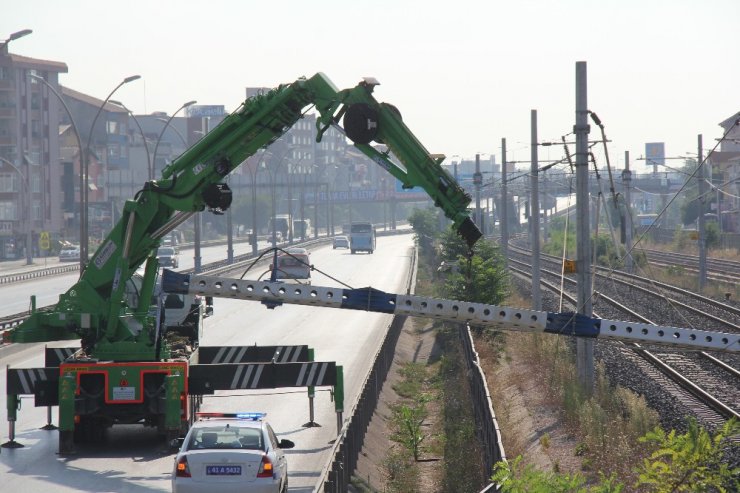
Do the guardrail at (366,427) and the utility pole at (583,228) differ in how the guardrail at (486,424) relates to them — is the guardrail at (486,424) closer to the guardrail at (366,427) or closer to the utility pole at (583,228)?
the guardrail at (366,427)

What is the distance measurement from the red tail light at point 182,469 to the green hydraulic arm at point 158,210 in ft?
20.3

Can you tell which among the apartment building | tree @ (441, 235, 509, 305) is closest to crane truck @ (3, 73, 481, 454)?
tree @ (441, 235, 509, 305)

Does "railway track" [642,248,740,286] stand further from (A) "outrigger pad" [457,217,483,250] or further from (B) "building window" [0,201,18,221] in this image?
(B) "building window" [0,201,18,221]

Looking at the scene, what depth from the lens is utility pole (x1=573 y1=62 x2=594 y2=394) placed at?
25073 mm

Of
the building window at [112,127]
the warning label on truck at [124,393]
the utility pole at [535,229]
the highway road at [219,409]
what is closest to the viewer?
the highway road at [219,409]

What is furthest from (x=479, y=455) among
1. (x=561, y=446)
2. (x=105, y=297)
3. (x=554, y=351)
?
(x=554, y=351)

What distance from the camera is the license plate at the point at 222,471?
14953mm

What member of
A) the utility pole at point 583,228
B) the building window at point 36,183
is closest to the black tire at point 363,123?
the utility pole at point 583,228

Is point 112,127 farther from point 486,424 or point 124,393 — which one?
point 486,424

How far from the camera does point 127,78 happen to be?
44.1 meters

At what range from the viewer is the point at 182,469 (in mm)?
14953

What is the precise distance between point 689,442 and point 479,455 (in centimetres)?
963

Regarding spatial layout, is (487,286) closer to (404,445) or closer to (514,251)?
(404,445)

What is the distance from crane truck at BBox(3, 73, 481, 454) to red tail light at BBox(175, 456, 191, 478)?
5.53 m
